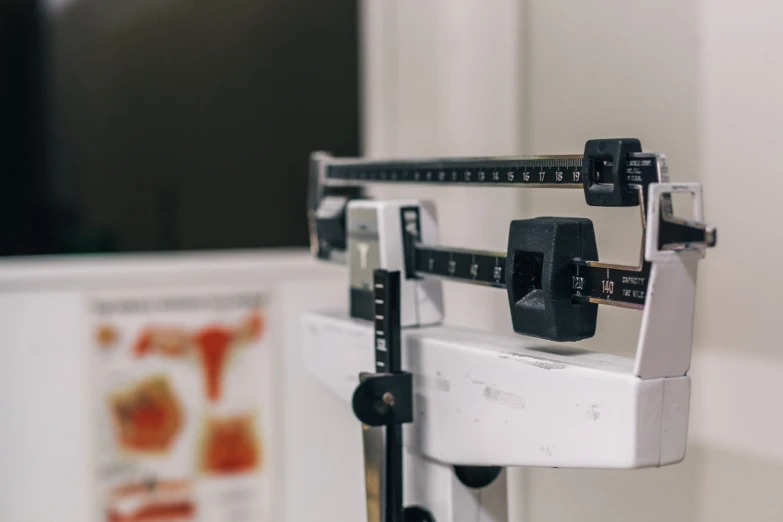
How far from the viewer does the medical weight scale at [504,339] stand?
0.62 meters

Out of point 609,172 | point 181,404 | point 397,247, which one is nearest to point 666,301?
point 609,172

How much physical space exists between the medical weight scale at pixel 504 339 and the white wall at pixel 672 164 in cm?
29

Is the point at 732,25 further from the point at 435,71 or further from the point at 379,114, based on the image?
the point at 379,114

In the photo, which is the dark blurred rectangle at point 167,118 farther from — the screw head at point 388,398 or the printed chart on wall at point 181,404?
the screw head at point 388,398

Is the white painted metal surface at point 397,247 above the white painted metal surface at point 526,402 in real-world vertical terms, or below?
above

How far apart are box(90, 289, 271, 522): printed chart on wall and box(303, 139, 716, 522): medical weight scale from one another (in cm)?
53

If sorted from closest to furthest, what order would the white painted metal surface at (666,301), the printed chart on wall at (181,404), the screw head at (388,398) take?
the white painted metal surface at (666,301), the screw head at (388,398), the printed chart on wall at (181,404)

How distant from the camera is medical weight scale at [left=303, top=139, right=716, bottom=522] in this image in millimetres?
622

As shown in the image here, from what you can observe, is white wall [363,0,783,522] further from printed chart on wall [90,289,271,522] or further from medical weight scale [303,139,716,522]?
printed chart on wall [90,289,271,522]

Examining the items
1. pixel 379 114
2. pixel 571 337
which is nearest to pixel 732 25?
pixel 571 337

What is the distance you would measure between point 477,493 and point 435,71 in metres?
0.85

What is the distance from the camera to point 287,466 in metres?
1.62

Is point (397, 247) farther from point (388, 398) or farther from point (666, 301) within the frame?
point (666, 301)

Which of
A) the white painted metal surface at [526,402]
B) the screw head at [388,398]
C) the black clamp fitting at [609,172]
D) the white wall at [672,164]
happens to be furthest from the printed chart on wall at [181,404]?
the black clamp fitting at [609,172]
